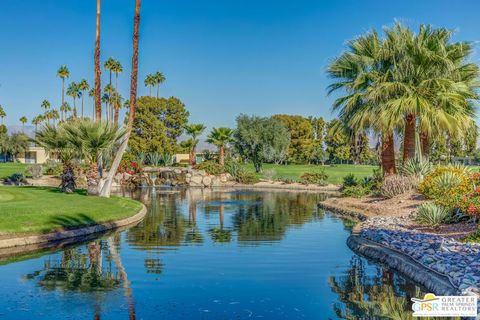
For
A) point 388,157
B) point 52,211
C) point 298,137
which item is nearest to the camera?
point 52,211

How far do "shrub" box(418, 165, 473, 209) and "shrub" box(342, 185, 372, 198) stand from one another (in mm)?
6654

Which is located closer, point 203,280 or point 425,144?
point 203,280

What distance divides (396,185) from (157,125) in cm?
5922

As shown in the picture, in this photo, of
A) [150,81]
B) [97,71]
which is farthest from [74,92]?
[97,71]

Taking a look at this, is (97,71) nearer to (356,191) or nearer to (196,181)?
(356,191)

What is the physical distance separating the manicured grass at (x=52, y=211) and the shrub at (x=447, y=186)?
12711mm

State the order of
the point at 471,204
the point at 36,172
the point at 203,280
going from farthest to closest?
the point at 36,172 < the point at 471,204 < the point at 203,280

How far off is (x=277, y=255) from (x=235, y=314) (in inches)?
230

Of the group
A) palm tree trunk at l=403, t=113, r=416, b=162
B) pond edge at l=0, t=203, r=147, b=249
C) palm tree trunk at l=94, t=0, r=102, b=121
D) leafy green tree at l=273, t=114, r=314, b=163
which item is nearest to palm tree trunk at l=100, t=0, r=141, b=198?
palm tree trunk at l=94, t=0, r=102, b=121

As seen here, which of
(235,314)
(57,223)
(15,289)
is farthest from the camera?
(57,223)

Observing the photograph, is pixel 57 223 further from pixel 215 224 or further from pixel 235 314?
pixel 235 314

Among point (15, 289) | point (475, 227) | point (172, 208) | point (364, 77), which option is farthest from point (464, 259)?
point (172, 208)

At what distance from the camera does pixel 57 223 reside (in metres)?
17.1

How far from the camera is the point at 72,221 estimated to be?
1791 centimetres
